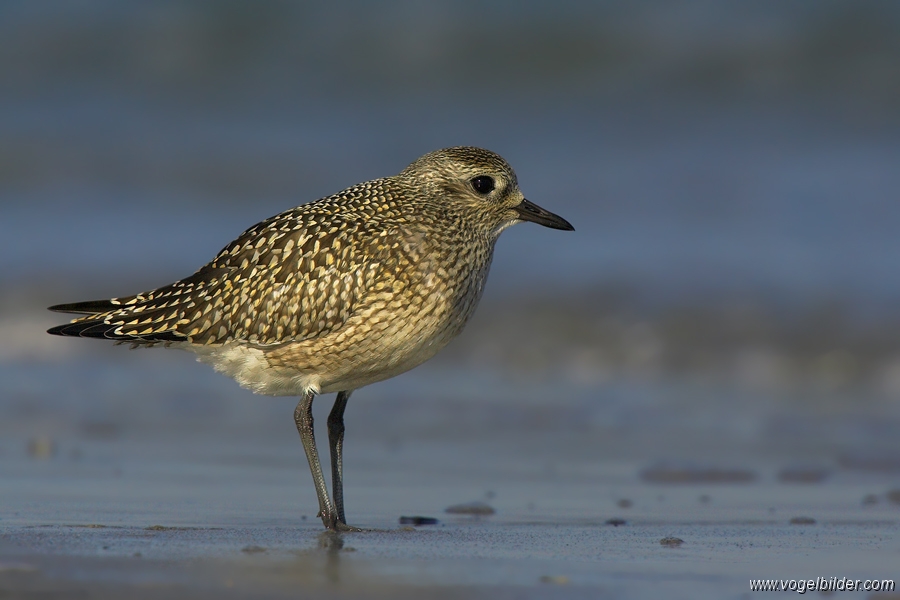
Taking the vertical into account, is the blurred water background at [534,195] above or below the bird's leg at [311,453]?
above

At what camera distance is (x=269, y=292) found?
21.3 feet

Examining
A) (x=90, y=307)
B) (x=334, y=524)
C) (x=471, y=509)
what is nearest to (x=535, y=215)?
(x=471, y=509)

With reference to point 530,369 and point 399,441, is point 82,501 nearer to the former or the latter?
point 399,441

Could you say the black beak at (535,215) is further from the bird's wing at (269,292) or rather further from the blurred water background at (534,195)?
the blurred water background at (534,195)

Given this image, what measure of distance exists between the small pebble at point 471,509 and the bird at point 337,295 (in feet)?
2.14

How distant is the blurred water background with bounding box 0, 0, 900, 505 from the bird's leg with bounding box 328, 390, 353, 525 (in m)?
0.82

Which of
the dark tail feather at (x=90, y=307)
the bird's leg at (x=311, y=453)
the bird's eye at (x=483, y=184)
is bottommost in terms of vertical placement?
the bird's leg at (x=311, y=453)

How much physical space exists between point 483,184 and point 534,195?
8.95 metres

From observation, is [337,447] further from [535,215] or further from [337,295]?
[535,215]

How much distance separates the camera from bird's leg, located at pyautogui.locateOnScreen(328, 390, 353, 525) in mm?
6516

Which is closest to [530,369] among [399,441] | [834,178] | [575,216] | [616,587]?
[399,441]

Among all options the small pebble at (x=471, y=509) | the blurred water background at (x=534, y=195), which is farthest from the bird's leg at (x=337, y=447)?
the blurred water background at (x=534, y=195)

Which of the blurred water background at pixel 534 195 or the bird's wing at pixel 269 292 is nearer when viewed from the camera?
the bird's wing at pixel 269 292

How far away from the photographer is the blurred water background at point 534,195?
30.7ft
